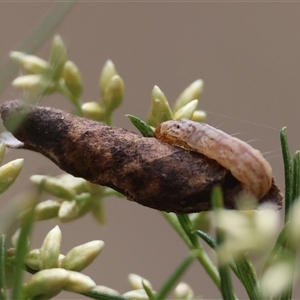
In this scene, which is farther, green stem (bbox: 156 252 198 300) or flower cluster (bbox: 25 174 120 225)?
flower cluster (bbox: 25 174 120 225)

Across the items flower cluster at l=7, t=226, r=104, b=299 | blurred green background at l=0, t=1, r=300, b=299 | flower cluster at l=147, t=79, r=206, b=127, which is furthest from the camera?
blurred green background at l=0, t=1, r=300, b=299

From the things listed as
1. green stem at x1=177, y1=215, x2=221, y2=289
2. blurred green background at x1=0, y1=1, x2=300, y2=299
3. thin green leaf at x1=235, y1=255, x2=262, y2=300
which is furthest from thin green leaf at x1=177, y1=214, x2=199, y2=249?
blurred green background at x1=0, y1=1, x2=300, y2=299

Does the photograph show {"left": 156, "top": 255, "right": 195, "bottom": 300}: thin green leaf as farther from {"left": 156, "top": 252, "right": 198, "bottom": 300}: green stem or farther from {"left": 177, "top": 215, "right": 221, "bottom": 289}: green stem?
{"left": 177, "top": 215, "right": 221, "bottom": 289}: green stem

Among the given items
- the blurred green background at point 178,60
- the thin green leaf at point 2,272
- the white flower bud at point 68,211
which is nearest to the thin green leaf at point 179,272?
the thin green leaf at point 2,272

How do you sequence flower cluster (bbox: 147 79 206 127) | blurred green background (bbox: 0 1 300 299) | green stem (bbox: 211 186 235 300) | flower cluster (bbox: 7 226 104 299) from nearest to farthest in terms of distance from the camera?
green stem (bbox: 211 186 235 300) < flower cluster (bbox: 7 226 104 299) < flower cluster (bbox: 147 79 206 127) < blurred green background (bbox: 0 1 300 299)

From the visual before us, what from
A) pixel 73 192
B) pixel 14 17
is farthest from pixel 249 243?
pixel 14 17

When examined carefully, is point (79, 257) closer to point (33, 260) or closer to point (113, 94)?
point (33, 260)

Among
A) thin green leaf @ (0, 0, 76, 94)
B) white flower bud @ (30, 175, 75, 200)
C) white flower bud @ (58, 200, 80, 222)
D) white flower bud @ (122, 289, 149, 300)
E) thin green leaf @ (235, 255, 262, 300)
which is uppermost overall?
thin green leaf @ (0, 0, 76, 94)
